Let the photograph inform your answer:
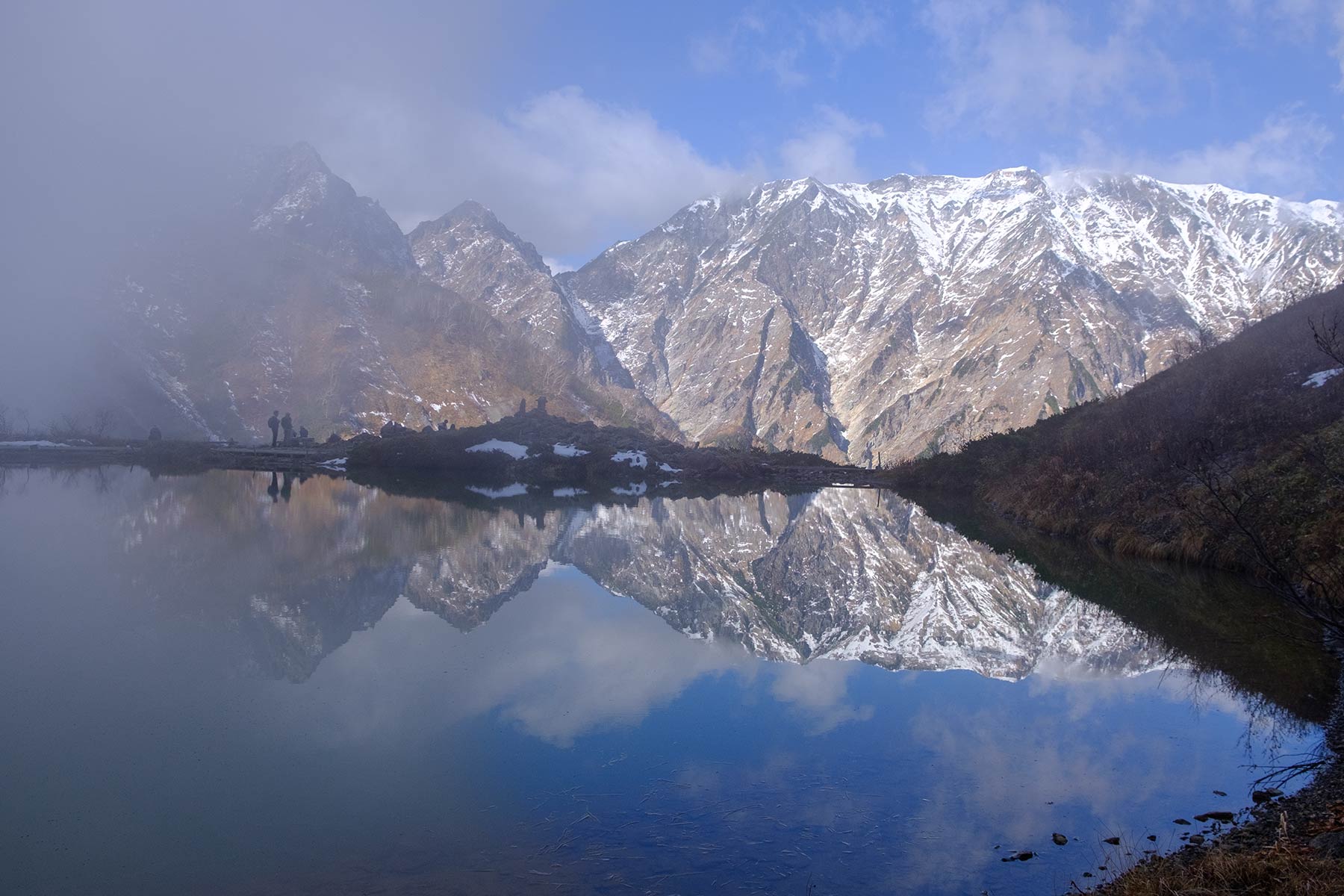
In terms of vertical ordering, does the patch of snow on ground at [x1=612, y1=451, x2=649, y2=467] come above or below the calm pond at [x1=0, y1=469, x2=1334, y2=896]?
above

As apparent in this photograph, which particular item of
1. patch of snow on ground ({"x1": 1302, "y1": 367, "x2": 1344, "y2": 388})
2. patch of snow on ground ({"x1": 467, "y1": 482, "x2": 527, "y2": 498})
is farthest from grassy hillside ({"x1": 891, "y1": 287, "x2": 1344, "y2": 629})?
patch of snow on ground ({"x1": 467, "y1": 482, "x2": 527, "y2": 498})

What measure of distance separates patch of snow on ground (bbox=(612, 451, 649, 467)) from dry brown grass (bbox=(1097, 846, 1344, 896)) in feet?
240

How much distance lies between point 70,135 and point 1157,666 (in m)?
243

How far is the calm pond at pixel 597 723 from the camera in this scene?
334 inches

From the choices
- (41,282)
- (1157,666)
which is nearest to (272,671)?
(1157,666)

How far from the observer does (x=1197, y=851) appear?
8.30 meters

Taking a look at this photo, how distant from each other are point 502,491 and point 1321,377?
46991mm

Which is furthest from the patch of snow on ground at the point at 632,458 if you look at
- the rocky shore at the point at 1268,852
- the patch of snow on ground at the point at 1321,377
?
the rocky shore at the point at 1268,852

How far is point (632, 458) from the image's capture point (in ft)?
267

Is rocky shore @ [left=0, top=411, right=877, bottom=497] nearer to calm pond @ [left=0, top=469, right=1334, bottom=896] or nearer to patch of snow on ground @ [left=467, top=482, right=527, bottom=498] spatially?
patch of snow on ground @ [left=467, top=482, right=527, bottom=498]

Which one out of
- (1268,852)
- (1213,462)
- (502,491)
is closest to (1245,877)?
(1268,852)

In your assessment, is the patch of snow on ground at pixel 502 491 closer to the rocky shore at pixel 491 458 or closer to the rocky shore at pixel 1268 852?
the rocky shore at pixel 491 458

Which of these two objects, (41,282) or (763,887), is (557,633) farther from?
(41,282)

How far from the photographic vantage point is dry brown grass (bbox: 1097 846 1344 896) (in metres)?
5.96
